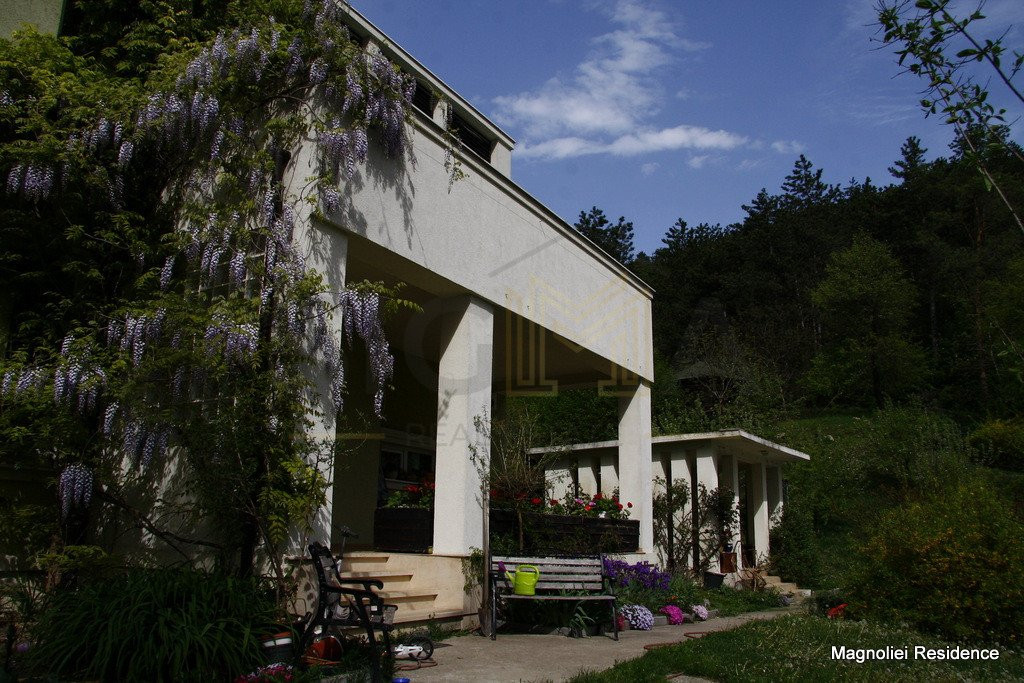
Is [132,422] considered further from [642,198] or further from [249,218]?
[642,198]

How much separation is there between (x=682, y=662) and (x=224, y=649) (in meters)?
3.07

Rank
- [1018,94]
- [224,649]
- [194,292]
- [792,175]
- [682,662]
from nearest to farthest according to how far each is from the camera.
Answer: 1. [1018,94]
2. [224,649]
3. [682,662]
4. [194,292]
5. [792,175]

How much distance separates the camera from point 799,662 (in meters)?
5.39

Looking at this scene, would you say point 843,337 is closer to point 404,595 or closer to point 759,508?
point 759,508

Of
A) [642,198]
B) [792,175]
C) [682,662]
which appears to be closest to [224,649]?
[682,662]

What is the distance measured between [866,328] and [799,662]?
35995 mm

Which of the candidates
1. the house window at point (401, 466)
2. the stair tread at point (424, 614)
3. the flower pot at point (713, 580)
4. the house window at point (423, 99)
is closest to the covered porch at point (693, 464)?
the flower pot at point (713, 580)

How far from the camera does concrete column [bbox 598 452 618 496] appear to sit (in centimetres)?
1307

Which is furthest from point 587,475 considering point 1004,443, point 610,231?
point 610,231

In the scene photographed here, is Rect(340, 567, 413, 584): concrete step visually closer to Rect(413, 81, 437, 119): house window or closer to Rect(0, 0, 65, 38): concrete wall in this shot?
Rect(413, 81, 437, 119): house window

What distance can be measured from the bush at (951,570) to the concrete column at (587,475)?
18.3 ft

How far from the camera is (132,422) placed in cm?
596

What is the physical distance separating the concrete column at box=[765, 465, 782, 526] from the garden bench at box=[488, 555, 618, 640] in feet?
29.4

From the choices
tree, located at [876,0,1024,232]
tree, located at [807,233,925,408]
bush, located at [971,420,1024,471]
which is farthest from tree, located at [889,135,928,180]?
tree, located at [876,0,1024,232]
